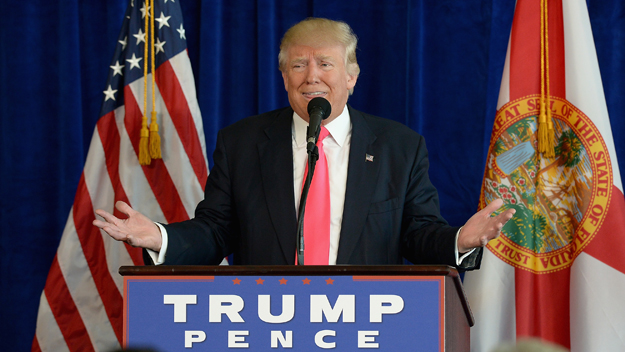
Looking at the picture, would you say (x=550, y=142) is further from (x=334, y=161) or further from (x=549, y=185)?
(x=334, y=161)

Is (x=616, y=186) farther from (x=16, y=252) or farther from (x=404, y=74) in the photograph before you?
(x=16, y=252)

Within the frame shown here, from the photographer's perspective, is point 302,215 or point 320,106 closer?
point 302,215

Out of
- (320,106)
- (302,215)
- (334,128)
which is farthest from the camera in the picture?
(334,128)

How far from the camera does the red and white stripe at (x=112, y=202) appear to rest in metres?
3.22

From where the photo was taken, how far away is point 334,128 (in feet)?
8.20

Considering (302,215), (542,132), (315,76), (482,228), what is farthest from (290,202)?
(542,132)

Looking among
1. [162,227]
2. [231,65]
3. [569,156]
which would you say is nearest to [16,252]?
[231,65]

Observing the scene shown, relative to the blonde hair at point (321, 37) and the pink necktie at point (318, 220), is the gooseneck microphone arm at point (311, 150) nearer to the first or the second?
the pink necktie at point (318, 220)

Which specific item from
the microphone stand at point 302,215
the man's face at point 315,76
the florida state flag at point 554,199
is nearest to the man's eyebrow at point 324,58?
the man's face at point 315,76

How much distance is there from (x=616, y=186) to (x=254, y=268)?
2.05 metres

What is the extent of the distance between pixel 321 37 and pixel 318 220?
71 centimetres

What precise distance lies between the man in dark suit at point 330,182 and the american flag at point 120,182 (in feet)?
2.39

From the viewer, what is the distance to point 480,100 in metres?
3.55

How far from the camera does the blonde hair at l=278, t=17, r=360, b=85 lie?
98.3 inches
